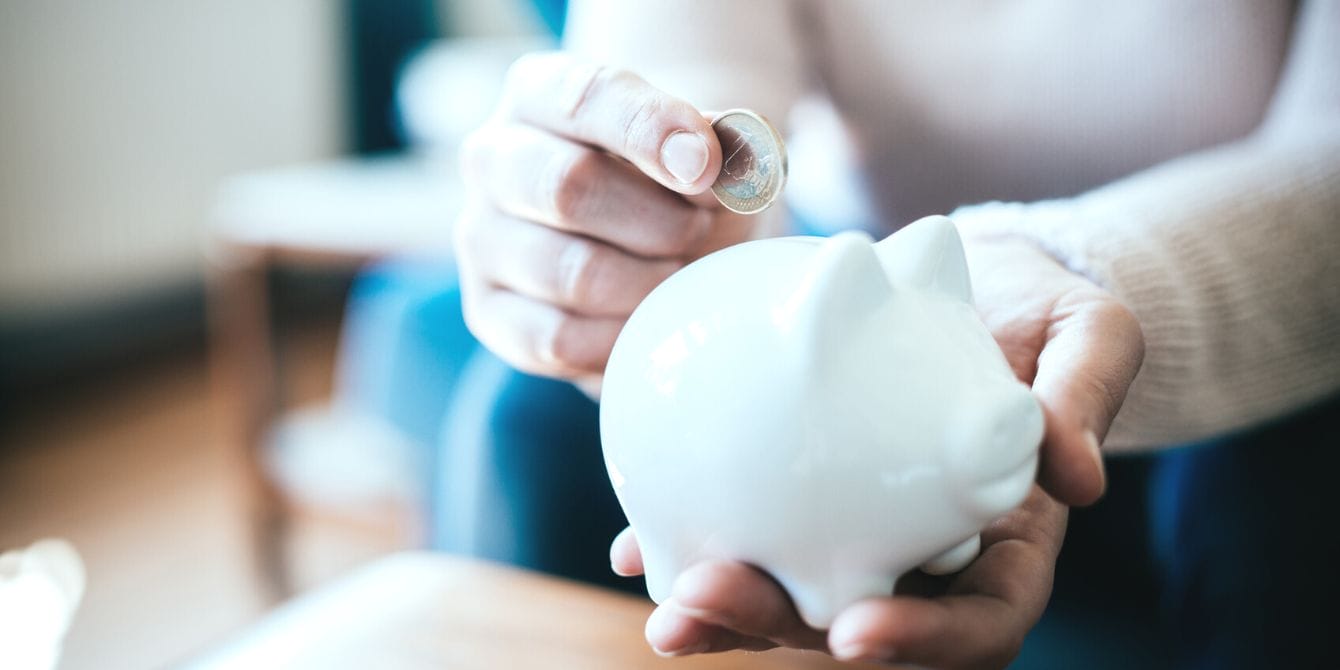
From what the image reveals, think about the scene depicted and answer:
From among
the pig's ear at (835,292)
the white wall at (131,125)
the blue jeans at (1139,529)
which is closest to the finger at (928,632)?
the pig's ear at (835,292)

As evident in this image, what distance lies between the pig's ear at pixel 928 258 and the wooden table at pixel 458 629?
0.28 meters

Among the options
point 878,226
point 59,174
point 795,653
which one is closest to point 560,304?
point 795,653

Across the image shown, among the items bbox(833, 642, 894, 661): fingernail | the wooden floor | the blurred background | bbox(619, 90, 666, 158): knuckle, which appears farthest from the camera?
the blurred background

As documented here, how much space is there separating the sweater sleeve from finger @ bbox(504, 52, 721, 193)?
0.21 metres

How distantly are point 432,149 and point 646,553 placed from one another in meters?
2.03

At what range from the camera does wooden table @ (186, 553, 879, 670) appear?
0.62 meters

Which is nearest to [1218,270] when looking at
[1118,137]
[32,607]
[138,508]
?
[1118,137]

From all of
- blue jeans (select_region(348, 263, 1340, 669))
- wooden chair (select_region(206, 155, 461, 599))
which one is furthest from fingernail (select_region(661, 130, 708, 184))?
wooden chair (select_region(206, 155, 461, 599))

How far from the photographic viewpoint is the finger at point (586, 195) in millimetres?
542

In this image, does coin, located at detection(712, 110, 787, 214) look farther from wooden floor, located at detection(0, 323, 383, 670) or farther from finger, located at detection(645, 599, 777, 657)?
wooden floor, located at detection(0, 323, 383, 670)

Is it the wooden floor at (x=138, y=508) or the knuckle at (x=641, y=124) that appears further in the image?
the wooden floor at (x=138, y=508)

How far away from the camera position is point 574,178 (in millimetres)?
538

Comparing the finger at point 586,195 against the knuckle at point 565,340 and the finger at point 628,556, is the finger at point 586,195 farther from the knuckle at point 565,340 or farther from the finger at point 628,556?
the finger at point 628,556

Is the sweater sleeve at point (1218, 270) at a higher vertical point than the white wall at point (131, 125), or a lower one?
higher
